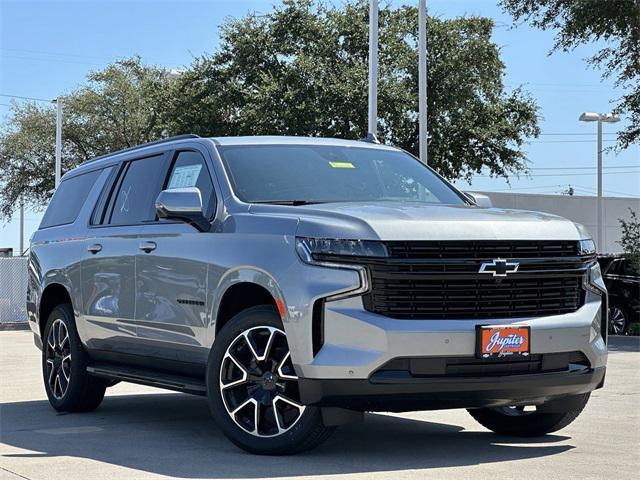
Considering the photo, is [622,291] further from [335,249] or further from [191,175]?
[335,249]

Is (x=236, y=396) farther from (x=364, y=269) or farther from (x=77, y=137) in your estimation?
(x=77, y=137)

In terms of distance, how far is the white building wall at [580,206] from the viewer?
1572 inches

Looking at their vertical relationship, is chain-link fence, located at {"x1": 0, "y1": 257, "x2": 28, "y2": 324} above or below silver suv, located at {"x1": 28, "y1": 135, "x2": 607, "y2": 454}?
below

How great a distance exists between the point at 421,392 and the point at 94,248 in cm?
379

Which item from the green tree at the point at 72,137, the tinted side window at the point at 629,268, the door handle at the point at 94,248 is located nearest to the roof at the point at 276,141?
the door handle at the point at 94,248

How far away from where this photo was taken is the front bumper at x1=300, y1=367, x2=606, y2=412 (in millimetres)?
6738

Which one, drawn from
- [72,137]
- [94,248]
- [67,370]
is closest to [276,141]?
[94,248]

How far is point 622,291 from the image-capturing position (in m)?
23.3

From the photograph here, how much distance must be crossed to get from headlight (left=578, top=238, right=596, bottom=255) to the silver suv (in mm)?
15

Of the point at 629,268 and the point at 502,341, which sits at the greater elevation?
the point at 502,341

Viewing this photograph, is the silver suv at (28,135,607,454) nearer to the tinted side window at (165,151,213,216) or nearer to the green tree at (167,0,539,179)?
the tinted side window at (165,151,213,216)

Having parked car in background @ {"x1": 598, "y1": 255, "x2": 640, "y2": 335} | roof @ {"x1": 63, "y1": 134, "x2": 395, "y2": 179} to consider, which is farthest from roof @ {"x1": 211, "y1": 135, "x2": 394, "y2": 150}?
parked car in background @ {"x1": 598, "y1": 255, "x2": 640, "y2": 335}

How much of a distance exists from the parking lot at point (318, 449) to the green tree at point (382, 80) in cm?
2773

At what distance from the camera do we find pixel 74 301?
32.8 feet
